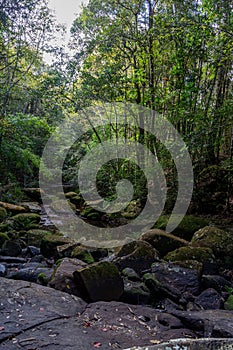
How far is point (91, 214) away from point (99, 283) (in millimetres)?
7207

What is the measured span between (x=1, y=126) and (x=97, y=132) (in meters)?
5.81

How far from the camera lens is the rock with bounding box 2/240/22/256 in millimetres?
5836

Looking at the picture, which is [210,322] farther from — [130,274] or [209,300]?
[130,274]

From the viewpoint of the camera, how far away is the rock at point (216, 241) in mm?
5480

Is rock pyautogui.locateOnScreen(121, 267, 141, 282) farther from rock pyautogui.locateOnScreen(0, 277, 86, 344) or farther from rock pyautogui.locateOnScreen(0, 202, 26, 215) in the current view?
rock pyautogui.locateOnScreen(0, 202, 26, 215)

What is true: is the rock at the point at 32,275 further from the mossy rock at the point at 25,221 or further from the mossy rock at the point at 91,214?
the mossy rock at the point at 91,214

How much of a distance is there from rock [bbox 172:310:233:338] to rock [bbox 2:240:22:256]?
144 inches

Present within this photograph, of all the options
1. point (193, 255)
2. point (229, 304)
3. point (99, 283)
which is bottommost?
point (229, 304)

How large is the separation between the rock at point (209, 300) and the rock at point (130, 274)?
950mm

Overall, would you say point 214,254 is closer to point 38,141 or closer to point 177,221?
point 177,221

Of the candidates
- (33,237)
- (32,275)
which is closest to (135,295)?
(32,275)

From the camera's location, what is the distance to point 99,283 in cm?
375

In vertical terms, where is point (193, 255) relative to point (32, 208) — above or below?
below

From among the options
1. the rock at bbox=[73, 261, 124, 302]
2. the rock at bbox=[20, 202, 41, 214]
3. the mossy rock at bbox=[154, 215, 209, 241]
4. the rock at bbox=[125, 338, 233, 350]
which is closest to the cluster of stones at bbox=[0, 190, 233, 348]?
the rock at bbox=[73, 261, 124, 302]
